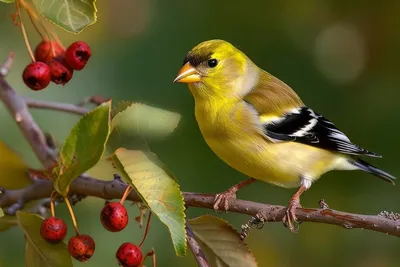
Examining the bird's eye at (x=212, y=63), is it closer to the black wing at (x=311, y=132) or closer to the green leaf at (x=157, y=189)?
the black wing at (x=311, y=132)

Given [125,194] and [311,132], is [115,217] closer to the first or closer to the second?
[125,194]

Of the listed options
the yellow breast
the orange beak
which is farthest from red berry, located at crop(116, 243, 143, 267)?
the orange beak

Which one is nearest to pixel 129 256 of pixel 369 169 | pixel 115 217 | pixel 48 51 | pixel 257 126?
pixel 115 217

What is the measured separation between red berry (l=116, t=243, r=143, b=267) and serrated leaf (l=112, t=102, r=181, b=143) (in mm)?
176

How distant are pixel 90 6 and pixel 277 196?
1.27 m

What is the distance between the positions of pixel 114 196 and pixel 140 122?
0.14 meters

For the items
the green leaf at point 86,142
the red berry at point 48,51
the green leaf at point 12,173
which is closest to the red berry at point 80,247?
the green leaf at point 86,142

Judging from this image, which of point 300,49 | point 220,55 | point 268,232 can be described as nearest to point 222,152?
point 220,55

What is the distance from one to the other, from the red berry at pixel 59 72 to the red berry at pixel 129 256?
30cm

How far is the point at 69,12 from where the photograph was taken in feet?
2.93

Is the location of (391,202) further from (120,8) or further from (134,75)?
(120,8)

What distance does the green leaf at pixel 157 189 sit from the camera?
0.93 meters

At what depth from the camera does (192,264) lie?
6.60ft

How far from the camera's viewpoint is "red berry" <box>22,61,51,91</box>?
113cm
